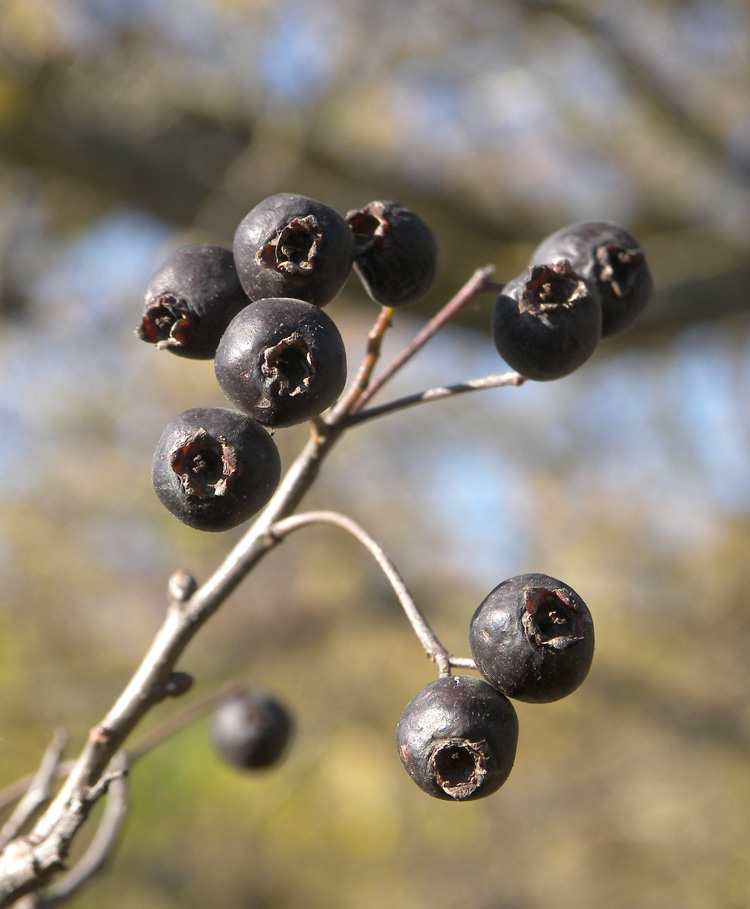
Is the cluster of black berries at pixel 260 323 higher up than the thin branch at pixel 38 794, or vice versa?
the cluster of black berries at pixel 260 323

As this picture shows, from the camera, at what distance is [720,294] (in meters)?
5.29

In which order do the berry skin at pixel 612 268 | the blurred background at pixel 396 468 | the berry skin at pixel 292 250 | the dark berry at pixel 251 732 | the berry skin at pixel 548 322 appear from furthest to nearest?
→ the blurred background at pixel 396 468
the dark berry at pixel 251 732
the berry skin at pixel 612 268
the berry skin at pixel 548 322
the berry skin at pixel 292 250

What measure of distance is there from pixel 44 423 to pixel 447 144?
4.90m

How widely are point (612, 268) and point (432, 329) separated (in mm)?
422

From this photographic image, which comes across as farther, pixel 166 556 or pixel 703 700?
pixel 166 556

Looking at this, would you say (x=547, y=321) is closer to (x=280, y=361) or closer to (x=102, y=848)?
(x=280, y=361)

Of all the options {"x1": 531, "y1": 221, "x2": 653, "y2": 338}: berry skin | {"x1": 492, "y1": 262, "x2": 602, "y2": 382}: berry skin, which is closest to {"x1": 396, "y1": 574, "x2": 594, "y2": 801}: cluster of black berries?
{"x1": 492, "y1": 262, "x2": 602, "y2": 382}: berry skin

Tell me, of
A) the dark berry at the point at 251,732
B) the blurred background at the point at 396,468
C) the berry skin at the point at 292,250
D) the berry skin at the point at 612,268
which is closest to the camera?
the berry skin at the point at 292,250

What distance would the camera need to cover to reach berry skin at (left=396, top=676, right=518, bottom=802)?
120 centimetres

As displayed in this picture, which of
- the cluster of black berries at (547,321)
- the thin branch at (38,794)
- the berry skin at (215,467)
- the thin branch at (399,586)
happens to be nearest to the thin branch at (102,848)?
the thin branch at (38,794)

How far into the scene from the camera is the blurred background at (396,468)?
5.16 metres

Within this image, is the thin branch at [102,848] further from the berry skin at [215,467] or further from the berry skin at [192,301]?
the berry skin at [192,301]

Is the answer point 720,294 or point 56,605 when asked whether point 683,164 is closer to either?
point 720,294

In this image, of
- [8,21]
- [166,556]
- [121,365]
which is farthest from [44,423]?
[8,21]
